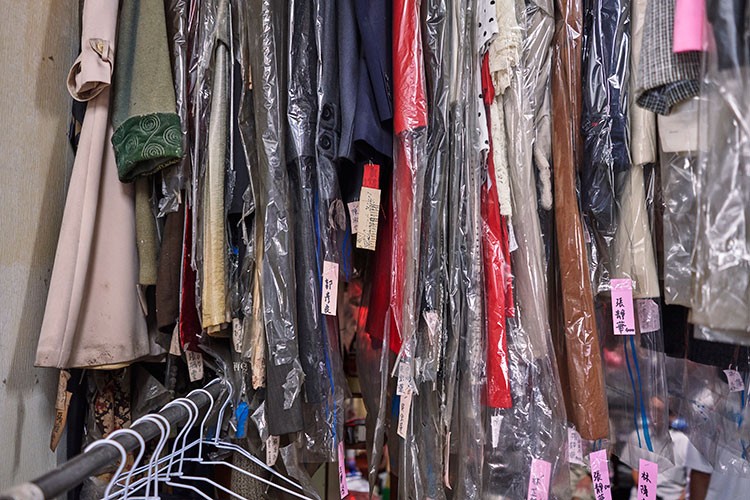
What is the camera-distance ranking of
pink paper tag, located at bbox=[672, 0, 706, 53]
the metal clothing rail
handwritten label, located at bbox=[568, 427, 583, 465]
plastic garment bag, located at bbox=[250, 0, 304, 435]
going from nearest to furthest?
the metal clothing rail < pink paper tag, located at bbox=[672, 0, 706, 53] < plastic garment bag, located at bbox=[250, 0, 304, 435] < handwritten label, located at bbox=[568, 427, 583, 465]

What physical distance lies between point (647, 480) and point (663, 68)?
780 mm

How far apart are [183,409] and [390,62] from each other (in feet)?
2.16

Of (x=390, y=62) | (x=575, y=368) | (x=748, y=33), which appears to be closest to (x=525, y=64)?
(x=390, y=62)

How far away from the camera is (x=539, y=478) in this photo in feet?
2.94

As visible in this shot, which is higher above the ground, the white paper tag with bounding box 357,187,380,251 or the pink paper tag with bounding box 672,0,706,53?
the pink paper tag with bounding box 672,0,706,53

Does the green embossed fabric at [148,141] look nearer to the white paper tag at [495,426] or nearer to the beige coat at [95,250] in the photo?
the beige coat at [95,250]

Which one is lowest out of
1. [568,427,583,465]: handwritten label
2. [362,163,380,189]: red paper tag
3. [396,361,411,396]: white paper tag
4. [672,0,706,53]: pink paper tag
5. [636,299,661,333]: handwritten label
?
[568,427,583,465]: handwritten label

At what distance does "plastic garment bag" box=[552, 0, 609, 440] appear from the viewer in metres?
0.86

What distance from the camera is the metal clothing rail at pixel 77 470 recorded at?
0.40 metres

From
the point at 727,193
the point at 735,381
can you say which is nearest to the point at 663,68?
the point at 727,193

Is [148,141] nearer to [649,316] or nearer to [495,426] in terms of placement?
[495,426]

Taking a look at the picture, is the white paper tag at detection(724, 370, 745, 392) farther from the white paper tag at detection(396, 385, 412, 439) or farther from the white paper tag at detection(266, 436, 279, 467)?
the white paper tag at detection(266, 436, 279, 467)

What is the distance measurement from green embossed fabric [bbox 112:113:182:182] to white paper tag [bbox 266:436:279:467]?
1.65 feet

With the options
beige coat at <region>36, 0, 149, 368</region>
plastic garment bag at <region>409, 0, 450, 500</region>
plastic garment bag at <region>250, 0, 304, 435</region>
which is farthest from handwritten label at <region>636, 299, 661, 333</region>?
beige coat at <region>36, 0, 149, 368</region>
